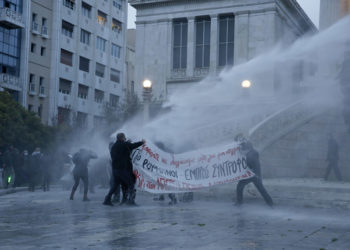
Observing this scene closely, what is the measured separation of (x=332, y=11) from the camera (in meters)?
31.3

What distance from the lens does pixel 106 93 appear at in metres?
57.9

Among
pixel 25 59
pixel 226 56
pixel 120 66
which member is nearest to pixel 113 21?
pixel 120 66

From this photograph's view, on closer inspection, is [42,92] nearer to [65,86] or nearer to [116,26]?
[65,86]

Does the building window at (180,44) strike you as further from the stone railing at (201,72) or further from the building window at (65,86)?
the building window at (65,86)

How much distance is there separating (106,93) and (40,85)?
35.3 ft

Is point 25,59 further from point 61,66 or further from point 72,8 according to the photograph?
point 72,8

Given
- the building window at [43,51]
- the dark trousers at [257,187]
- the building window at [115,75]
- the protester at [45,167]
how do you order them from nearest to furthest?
the dark trousers at [257,187], the protester at [45,167], the building window at [43,51], the building window at [115,75]

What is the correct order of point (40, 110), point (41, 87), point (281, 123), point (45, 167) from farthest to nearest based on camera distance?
point (40, 110) → point (41, 87) → point (281, 123) → point (45, 167)

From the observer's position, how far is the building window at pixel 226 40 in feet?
133

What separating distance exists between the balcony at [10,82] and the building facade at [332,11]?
23.0m

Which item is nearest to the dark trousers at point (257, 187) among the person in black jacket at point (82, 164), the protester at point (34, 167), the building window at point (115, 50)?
the person in black jacket at point (82, 164)

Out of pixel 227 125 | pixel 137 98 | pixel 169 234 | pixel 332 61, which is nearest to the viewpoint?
pixel 169 234

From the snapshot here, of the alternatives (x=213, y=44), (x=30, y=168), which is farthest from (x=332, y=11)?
(x=30, y=168)

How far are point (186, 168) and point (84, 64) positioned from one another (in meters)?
41.1
